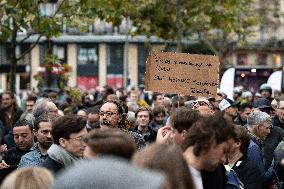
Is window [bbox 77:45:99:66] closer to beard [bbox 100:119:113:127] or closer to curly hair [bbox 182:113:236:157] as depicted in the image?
beard [bbox 100:119:113:127]

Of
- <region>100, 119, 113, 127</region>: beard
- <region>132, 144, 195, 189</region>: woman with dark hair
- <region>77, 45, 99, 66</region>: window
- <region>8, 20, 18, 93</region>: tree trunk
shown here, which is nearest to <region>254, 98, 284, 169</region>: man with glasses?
<region>100, 119, 113, 127</region>: beard

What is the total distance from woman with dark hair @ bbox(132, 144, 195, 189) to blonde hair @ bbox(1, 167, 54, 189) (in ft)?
2.42

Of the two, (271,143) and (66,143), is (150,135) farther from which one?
(66,143)

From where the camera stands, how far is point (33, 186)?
171 inches

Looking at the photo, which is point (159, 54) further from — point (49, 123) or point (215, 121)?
point (215, 121)

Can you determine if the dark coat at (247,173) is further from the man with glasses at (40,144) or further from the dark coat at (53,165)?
the dark coat at (53,165)

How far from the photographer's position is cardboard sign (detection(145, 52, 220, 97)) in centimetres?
1048

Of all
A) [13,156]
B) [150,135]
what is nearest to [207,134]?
[13,156]

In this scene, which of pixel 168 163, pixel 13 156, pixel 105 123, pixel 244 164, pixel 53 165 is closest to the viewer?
pixel 168 163

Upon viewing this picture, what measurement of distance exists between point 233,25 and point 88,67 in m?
42.5

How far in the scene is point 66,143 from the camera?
6500 mm

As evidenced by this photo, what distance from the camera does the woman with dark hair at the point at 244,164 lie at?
761 centimetres

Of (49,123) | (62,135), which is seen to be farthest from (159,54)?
(62,135)

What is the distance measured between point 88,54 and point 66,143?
60672 millimetres
